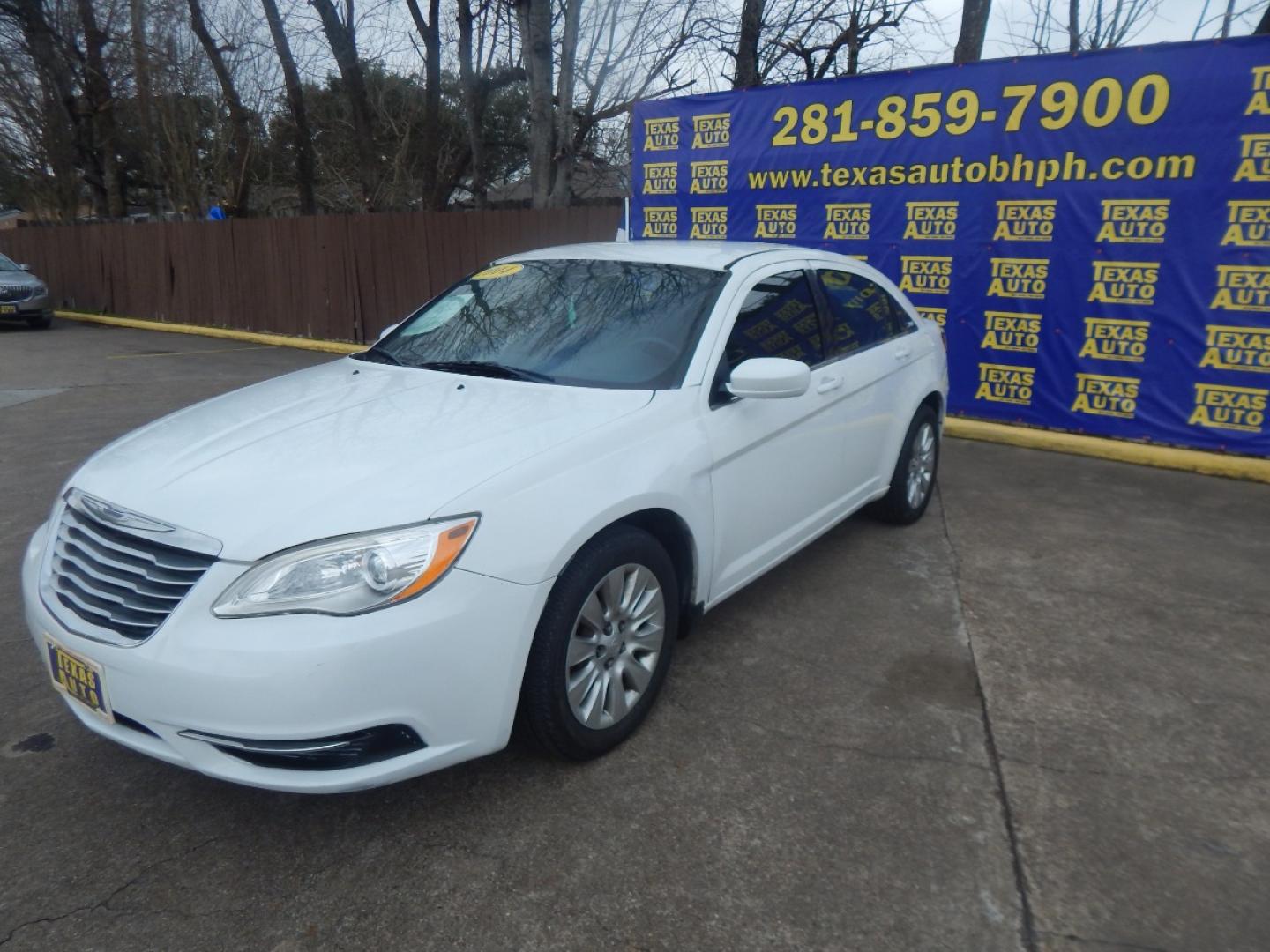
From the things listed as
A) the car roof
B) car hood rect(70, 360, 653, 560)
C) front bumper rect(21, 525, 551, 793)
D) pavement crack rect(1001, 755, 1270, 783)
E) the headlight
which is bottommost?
pavement crack rect(1001, 755, 1270, 783)

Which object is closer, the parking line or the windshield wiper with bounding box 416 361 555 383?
the windshield wiper with bounding box 416 361 555 383

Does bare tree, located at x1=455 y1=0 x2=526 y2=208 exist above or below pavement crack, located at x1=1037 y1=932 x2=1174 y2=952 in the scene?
above

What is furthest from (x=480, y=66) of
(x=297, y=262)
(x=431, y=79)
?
(x=297, y=262)

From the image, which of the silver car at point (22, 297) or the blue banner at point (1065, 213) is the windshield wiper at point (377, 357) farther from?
the silver car at point (22, 297)

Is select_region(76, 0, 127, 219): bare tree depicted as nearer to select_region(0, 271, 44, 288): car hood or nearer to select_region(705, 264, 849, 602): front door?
select_region(0, 271, 44, 288): car hood

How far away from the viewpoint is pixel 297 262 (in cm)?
1359

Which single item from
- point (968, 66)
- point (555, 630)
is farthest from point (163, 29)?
point (555, 630)

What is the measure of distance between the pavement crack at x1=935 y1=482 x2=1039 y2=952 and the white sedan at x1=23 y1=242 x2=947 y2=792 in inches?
33.7

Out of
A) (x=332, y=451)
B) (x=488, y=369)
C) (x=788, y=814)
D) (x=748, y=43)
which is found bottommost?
(x=788, y=814)

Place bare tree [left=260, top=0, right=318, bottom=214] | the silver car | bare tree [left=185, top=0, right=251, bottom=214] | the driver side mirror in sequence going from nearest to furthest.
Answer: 1. the driver side mirror
2. the silver car
3. bare tree [left=260, top=0, right=318, bottom=214]
4. bare tree [left=185, top=0, right=251, bottom=214]

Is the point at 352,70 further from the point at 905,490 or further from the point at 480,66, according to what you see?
the point at 905,490

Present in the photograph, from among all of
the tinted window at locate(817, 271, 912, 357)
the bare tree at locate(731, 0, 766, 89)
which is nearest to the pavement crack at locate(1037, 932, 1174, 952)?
the tinted window at locate(817, 271, 912, 357)

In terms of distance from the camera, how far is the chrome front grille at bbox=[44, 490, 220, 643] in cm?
243

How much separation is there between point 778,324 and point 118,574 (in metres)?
2.65
